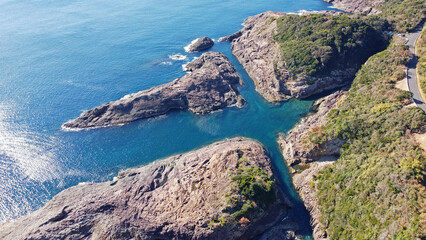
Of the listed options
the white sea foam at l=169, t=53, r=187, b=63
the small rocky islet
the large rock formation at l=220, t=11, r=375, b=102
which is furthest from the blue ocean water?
the small rocky islet

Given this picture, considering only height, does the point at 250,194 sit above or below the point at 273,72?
below

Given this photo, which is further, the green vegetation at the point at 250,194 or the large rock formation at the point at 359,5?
the large rock formation at the point at 359,5

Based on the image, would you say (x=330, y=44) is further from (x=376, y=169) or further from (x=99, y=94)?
(x=99, y=94)

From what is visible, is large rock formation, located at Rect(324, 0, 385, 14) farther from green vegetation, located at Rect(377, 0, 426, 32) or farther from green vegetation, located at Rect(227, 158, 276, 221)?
green vegetation, located at Rect(227, 158, 276, 221)

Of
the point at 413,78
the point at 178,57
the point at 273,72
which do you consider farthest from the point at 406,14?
the point at 178,57

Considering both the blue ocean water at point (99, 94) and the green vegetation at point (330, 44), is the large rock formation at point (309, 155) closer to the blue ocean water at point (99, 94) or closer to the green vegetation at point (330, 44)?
the blue ocean water at point (99, 94)

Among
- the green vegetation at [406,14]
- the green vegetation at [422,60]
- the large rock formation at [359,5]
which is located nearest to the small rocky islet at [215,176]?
the green vegetation at [406,14]
